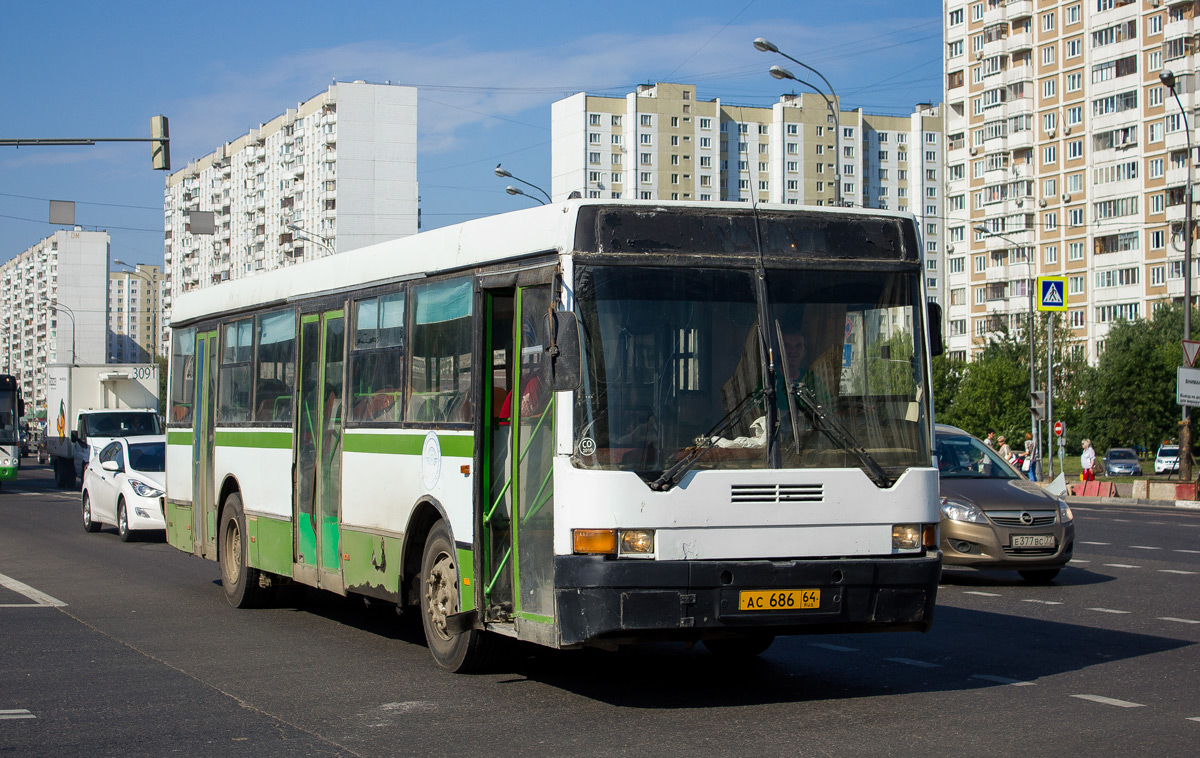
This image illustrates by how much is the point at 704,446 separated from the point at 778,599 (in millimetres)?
907

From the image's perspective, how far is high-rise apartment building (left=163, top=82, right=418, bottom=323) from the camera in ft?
362

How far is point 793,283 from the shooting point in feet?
26.8

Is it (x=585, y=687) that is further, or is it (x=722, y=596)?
(x=585, y=687)

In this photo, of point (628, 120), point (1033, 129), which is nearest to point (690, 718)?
point (1033, 129)

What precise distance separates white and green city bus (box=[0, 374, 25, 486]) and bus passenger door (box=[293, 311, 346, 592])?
28683 mm

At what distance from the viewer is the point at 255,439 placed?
12.8 metres

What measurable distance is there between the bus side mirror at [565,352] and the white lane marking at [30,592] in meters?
7.63

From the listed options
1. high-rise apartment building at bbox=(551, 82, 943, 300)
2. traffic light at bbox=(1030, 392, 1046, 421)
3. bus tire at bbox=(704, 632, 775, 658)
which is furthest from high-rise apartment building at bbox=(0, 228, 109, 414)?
bus tire at bbox=(704, 632, 775, 658)

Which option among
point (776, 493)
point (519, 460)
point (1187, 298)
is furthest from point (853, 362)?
point (1187, 298)

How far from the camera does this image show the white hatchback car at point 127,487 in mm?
21469

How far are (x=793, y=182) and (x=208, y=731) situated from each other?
14039cm

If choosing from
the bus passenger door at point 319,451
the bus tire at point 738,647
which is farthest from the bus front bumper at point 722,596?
the bus passenger door at point 319,451

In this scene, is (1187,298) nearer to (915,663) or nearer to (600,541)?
(915,663)

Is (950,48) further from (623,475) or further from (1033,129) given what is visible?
(623,475)
